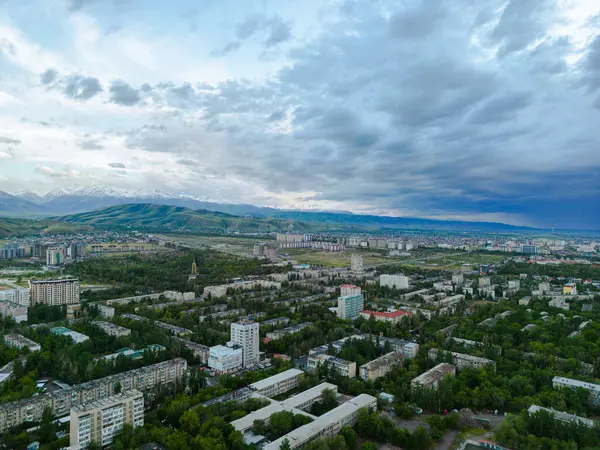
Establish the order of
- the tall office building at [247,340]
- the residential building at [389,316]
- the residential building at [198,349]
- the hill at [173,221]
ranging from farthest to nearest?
the hill at [173,221], the residential building at [389,316], the residential building at [198,349], the tall office building at [247,340]

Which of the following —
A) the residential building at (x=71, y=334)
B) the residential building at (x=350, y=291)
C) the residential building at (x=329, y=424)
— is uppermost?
the residential building at (x=350, y=291)

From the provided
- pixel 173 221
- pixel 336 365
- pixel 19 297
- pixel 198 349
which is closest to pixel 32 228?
pixel 173 221

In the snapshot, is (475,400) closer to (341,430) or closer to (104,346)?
(341,430)

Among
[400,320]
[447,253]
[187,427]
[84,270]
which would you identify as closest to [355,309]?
[400,320]

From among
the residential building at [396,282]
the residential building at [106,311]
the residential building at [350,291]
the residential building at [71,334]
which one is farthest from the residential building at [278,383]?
the residential building at [396,282]

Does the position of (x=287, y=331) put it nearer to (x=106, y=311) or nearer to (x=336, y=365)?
(x=336, y=365)

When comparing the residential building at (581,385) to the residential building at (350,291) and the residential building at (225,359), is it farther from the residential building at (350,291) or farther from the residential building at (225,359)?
the residential building at (350,291)

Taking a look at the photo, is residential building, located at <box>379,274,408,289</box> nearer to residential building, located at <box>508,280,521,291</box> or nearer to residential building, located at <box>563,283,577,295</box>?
residential building, located at <box>508,280,521,291</box>
